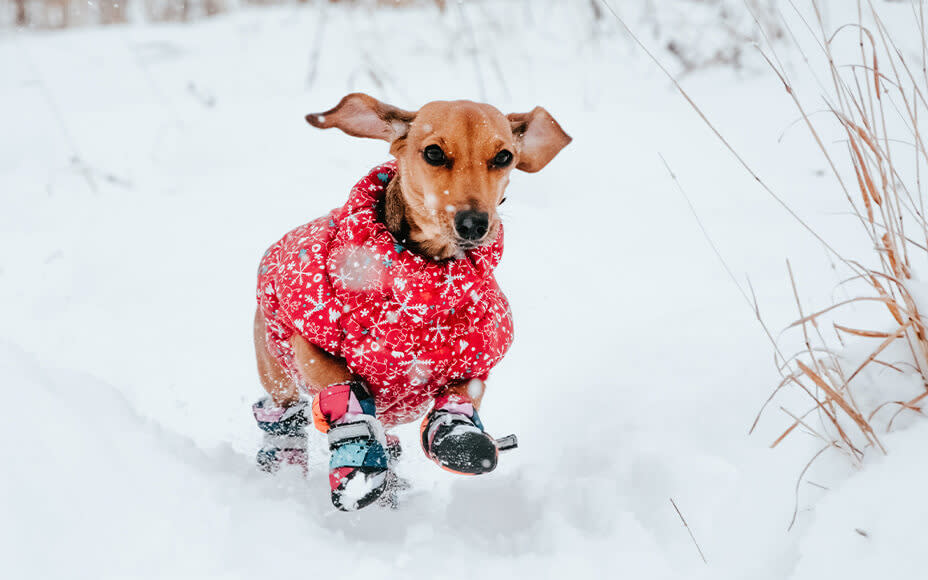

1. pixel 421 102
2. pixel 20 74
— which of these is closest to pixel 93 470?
pixel 421 102

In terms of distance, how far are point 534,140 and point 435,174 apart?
0.50 m

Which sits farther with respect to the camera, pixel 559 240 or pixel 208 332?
pixel 559 240

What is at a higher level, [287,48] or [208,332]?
[287,48]

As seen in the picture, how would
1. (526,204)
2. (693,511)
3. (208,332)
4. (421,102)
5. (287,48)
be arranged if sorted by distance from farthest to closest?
(287,48) → (421,102) → (526,204) → (208,332) → (693,511)

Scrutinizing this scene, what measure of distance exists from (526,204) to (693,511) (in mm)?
2401

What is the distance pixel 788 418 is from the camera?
6.15 feet

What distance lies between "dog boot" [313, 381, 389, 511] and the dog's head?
0.51 m

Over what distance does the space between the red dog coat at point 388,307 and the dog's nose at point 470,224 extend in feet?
0.52

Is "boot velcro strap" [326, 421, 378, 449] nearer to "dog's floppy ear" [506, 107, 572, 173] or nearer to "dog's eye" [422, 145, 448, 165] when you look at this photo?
"dog's eye" [422, 145, 448, 165]

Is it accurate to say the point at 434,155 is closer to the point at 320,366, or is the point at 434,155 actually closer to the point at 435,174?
the point at 435,174

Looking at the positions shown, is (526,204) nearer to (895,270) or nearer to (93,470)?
(895,270)

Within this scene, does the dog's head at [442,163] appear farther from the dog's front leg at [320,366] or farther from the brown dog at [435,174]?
the dog's front leg at [320,366]

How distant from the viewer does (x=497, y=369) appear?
295 centimetres

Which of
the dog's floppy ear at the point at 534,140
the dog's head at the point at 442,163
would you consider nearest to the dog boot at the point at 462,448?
the dog's head at the point at 442,163
